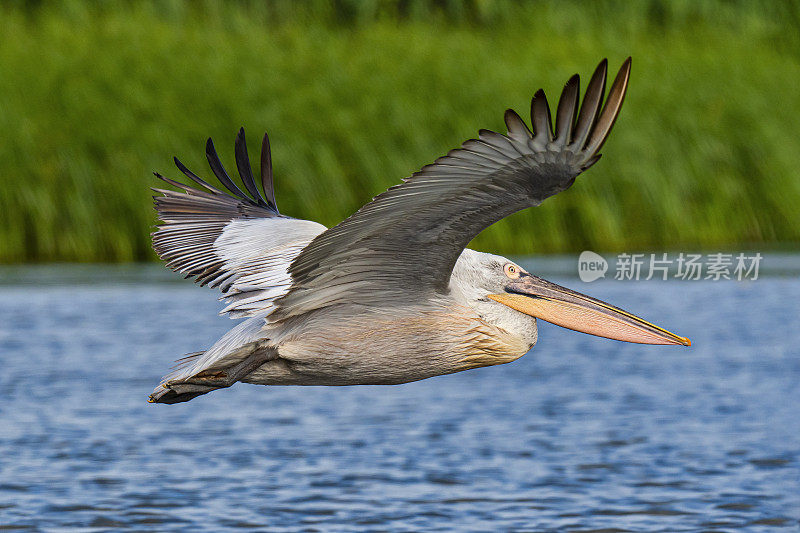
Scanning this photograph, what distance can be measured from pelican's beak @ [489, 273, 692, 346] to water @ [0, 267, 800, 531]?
2.24 m

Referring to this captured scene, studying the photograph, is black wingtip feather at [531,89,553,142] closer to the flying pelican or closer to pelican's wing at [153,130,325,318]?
the flying pelican

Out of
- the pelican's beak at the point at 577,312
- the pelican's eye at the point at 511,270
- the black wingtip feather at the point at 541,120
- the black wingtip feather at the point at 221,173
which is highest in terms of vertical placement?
the black wingtip feather at the point at 221,173

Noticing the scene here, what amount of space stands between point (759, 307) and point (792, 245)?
1.12 meters

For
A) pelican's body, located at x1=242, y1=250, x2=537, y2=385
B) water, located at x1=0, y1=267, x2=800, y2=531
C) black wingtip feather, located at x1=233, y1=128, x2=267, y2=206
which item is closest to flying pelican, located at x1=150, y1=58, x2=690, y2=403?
pelican's body, located at x1=242, y1=250, x2=537, y2=385

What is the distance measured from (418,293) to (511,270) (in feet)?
1.45

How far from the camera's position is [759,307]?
15398 mm

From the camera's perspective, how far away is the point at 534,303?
5570 millimetres

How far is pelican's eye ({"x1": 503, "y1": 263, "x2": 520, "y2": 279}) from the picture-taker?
5625mm

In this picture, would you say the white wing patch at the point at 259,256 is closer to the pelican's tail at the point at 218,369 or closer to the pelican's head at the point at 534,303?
the pelican's tail at the point at 218,369

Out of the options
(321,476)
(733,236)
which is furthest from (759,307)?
(321,476)

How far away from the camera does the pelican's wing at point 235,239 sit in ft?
19.3

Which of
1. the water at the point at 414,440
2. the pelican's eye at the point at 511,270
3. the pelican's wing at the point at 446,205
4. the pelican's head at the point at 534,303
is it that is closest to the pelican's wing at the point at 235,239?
the pelican's wing at the point at 446,205

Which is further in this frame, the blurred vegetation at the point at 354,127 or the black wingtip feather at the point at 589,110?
the blurred vegetation at the point at 354,127

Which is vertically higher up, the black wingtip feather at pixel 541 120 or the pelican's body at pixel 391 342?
the black wingtip feather at pixel 541 120
